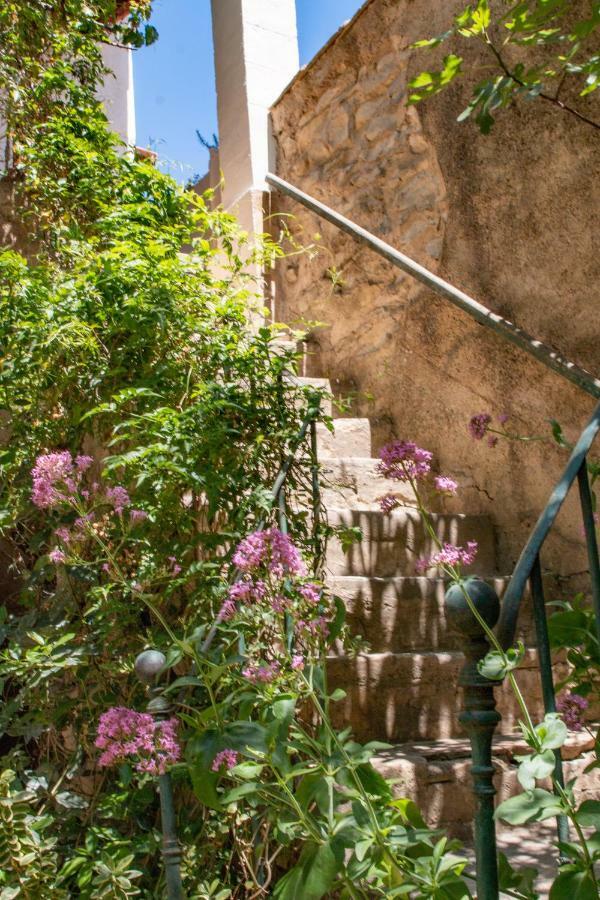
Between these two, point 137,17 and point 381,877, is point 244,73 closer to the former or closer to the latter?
point 137,17

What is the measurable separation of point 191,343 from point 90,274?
1.09 feet

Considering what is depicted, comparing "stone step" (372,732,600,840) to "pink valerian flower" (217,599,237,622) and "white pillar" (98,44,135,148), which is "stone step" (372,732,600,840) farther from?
"white pillar" (98,44,135,148)

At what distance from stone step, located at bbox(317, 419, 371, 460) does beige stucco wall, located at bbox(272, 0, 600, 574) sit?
0.51 ft

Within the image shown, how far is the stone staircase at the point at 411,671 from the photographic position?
2078 mm

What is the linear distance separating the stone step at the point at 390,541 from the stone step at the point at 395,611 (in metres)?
0.21

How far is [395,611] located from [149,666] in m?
1.18

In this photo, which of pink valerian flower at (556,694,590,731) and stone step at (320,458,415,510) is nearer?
pink valerian flower at (556,694,590,731)

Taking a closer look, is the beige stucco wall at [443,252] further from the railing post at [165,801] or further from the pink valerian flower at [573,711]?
the railing post at [165,801]

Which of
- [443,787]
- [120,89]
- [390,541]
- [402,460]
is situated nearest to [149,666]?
[402,460]

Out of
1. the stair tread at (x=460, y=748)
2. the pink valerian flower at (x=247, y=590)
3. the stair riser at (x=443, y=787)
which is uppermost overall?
the pink valerian flower at (x=247, y=590)

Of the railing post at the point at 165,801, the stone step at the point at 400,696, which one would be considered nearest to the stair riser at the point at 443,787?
the stone step at the point at 400,696

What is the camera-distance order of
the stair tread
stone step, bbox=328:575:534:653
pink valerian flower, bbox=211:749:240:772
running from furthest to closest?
stone step, bbox=328:575:534:653, the stair tread, pink valerian flower, bbox=211:749:240:772

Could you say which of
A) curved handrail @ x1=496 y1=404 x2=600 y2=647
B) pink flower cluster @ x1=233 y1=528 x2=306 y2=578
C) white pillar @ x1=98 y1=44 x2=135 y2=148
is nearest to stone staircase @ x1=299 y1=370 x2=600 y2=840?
pink flower cluster @ x1=233 y1=528 x2=306 y2=578

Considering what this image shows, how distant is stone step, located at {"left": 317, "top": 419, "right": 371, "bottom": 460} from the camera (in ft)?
11.4
